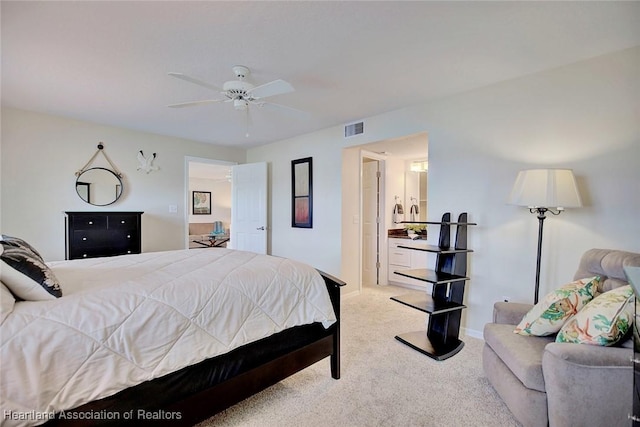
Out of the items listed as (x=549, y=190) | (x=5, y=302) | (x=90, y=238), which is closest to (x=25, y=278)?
(x=5, y=302)

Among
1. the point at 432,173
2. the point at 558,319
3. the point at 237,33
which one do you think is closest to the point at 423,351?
the point at 558,319

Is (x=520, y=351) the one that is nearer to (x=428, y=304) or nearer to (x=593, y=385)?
(x=593, y=385)

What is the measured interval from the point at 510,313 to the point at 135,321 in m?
2.32

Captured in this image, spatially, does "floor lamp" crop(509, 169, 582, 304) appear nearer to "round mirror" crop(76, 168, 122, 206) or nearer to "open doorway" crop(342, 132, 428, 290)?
"open doorway" crop(342, 132, 428, 290)

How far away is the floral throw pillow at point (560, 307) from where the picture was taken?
175 cm

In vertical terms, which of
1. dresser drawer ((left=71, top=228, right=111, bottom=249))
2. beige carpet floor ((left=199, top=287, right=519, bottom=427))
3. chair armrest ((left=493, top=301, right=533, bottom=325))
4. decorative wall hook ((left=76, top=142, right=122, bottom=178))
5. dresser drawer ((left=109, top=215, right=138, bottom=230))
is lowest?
beige carpet floor ((left=199, top=287, right=519, bottom=427))

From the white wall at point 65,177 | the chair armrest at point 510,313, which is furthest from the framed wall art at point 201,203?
the chair armrest at point 510,313

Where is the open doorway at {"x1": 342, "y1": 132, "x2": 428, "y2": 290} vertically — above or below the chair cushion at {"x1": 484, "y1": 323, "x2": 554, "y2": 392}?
above

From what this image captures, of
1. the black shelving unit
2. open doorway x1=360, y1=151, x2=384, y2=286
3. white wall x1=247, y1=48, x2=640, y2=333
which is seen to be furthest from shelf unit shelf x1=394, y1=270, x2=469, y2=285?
open doorway x1=360, y1=151, x2=384, y2=286

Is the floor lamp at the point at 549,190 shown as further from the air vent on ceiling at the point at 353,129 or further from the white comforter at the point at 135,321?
the air vent on ceiling at the point at 353,129

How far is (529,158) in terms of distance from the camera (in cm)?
260

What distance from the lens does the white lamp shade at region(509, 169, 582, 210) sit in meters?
2.14

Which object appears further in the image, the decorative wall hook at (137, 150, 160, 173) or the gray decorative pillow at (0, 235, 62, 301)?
the decorative wall hook at (137, 150, 160, 173)

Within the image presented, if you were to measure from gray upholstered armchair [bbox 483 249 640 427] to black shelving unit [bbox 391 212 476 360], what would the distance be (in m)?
0.80
